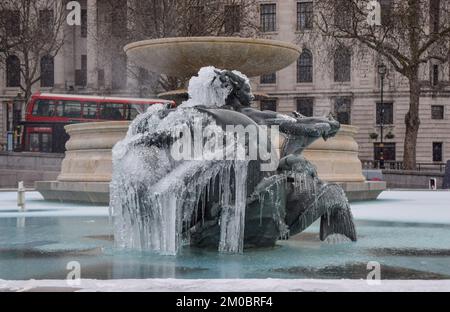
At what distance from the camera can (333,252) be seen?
7.41 m

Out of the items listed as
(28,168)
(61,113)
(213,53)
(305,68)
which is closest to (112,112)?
(61,113)

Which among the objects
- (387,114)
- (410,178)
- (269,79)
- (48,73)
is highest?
(48,73)

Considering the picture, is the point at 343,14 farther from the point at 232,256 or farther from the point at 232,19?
the point at 232,256

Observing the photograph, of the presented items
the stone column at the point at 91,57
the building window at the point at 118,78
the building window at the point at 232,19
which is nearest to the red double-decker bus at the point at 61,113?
the building window at the point at 232,19

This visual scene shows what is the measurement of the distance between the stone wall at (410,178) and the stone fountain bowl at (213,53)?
17.3 m

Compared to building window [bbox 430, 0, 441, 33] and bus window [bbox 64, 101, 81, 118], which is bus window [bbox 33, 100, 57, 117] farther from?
building window [bbox 430, 0, 441, 33]

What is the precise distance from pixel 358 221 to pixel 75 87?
5339cm

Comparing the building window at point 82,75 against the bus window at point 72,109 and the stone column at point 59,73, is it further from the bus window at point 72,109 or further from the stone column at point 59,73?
the bus window at point 72,109

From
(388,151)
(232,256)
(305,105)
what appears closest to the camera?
(232,256)

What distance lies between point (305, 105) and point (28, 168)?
31.4 m

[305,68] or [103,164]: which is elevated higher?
[305,68]

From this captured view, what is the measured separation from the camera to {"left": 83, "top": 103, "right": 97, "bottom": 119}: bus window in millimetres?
36969

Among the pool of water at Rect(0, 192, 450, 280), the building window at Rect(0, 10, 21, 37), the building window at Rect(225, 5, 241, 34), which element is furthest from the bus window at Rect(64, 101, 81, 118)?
the pool of water at Rect(0, 192, 450, 280)

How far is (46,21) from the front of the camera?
147ft
